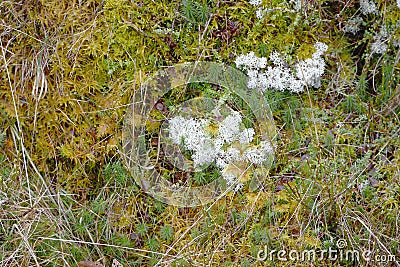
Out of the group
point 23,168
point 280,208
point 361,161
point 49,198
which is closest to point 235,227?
point 280,208

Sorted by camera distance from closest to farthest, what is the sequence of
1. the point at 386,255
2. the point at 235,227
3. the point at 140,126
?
the point at 386,255
the point at 235,227
the point at 140,126

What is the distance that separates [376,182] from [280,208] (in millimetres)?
617

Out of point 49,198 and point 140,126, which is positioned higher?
point 140,126

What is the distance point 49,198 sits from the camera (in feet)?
11.2

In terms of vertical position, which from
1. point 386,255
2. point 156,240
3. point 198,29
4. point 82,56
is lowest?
point 156,240

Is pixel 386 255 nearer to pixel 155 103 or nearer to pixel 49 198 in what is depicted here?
pixel 155 103

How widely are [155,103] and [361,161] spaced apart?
135 cm

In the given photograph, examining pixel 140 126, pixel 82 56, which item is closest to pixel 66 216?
pixel 140 126

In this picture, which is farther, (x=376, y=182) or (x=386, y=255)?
(x=376, y=182)

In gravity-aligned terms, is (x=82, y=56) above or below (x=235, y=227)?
above

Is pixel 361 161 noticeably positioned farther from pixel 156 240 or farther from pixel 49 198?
pixel 49 198

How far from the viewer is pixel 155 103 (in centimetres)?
353

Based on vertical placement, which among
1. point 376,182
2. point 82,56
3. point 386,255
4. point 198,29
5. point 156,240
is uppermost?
point 198,29

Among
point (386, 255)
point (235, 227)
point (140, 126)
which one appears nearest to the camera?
point (386, 255)
